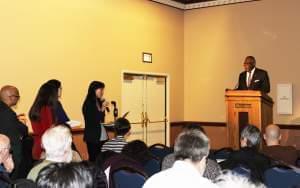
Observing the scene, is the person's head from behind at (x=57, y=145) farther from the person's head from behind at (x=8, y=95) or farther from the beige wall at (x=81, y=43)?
the beige wall at (x=81, y=43)

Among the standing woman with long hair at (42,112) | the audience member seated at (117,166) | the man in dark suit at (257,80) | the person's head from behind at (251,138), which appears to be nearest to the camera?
the audience member seated at (117,166)

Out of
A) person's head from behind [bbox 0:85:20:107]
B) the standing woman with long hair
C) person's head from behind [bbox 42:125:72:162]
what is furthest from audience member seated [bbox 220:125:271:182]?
person's head from behind [bbox 0:85:20:107]

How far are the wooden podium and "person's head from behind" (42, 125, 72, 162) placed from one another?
4.09m

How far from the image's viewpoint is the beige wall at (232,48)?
9344 millimetres

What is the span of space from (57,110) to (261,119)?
3.05 m

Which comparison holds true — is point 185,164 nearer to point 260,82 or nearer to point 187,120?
point 260,82

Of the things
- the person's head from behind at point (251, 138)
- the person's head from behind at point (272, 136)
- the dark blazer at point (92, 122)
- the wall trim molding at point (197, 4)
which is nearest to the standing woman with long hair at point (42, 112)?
the dark blazer at point (92, 122)

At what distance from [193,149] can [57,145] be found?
116 centimetres

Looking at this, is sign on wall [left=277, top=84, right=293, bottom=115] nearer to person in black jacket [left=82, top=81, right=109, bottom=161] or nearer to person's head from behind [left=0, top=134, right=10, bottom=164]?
person in black jacket [left=82, top=81, right=109, bottom=161]

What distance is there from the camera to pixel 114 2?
29.0 feet

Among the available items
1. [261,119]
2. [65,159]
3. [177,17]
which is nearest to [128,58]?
[177,17]

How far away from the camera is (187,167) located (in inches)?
91.7

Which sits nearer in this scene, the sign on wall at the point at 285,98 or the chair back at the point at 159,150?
the chair back at the point at 159,150

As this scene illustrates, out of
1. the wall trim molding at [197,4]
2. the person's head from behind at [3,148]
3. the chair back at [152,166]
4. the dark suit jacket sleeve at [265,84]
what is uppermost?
the wall trim molding at [197,4]
